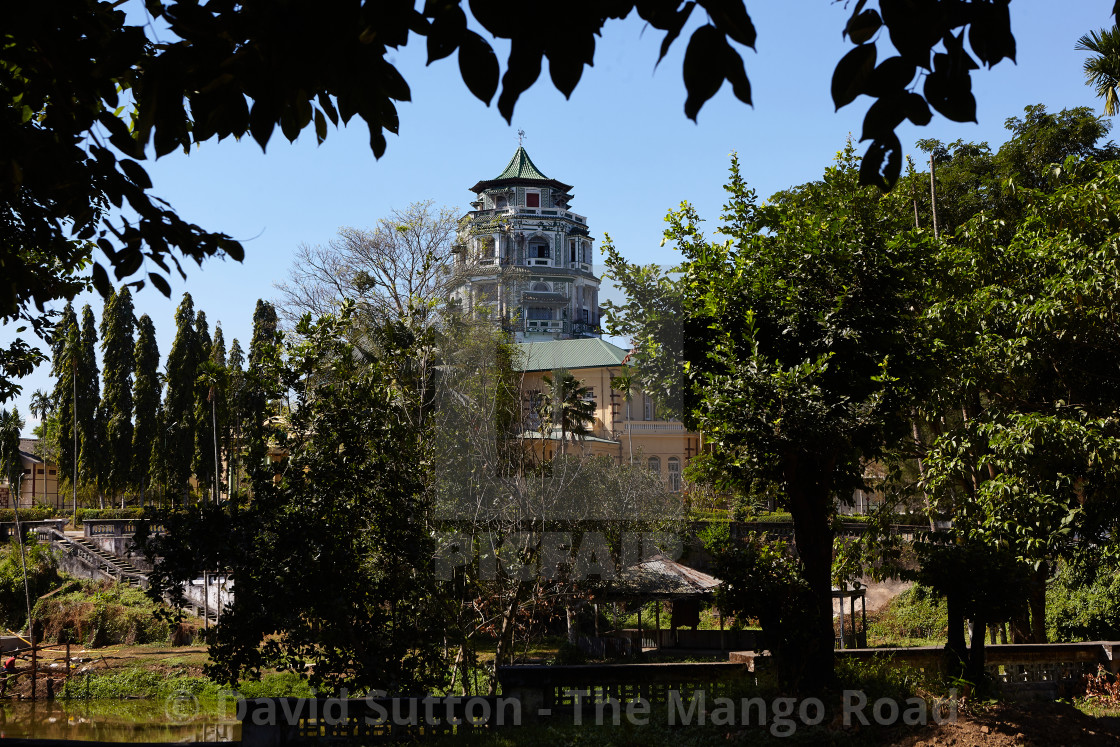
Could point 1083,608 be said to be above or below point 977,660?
below

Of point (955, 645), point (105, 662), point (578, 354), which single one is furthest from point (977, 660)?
point (578, 354)

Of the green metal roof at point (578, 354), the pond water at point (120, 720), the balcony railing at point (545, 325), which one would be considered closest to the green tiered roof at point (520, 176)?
the balcony railing at point (545, 325)

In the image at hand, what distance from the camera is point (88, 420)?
39.7 metres

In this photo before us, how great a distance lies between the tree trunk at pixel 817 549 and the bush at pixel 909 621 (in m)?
14.1

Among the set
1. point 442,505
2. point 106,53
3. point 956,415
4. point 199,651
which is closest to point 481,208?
point 199,651

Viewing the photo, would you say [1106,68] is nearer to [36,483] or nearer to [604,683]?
[604,683]

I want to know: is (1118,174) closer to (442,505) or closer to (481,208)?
(442,505)

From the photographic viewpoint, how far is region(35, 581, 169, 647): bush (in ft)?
84.2

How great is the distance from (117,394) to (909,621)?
32.9 m

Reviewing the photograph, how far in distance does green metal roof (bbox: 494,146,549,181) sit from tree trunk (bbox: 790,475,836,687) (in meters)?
52.6

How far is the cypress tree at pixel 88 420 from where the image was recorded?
39.5m

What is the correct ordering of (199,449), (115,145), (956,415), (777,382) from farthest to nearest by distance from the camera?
(199,449) → (956,415) → (777,382) → (115,145)

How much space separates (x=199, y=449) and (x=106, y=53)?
37833 mm

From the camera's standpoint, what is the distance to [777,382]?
789 cm
